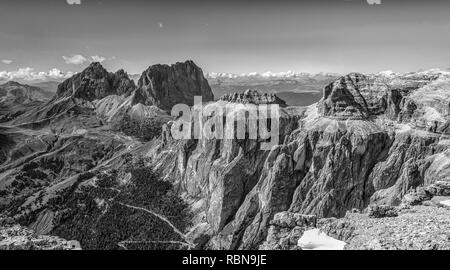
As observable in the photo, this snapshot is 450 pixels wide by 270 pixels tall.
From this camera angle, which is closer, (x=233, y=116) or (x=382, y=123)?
(x=382, y=123)

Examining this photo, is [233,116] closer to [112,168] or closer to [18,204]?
[112,168]

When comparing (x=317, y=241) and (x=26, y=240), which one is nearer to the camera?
(x=317, y=241)

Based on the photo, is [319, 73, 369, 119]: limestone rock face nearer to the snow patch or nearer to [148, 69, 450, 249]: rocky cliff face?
[148, 69, 450, 249]: rocky cliff face

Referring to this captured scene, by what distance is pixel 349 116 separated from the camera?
341ft

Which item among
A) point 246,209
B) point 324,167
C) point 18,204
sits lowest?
point 18,204

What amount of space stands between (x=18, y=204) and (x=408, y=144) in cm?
13761

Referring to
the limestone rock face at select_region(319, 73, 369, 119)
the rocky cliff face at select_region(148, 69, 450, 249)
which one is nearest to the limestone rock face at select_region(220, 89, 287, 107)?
the rocky cliff face at select_region(148, 69, 450, 249)

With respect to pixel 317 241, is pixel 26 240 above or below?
below

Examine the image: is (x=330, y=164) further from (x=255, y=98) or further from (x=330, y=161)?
(x=255, y=98)

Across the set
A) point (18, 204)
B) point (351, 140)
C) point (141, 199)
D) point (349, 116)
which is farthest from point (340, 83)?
point (18, 204)

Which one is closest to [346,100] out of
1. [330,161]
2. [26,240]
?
[330,161]

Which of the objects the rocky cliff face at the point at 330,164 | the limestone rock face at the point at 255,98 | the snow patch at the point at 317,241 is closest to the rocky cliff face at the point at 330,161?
the rocky cliff face at the point at 330,164

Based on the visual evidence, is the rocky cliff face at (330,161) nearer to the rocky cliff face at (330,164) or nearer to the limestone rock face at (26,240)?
the rocky cliff face at (330,164)

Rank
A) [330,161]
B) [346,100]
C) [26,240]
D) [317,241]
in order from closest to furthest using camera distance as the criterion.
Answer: [317,241]
[330,161]
[346,100]
[26,240]
